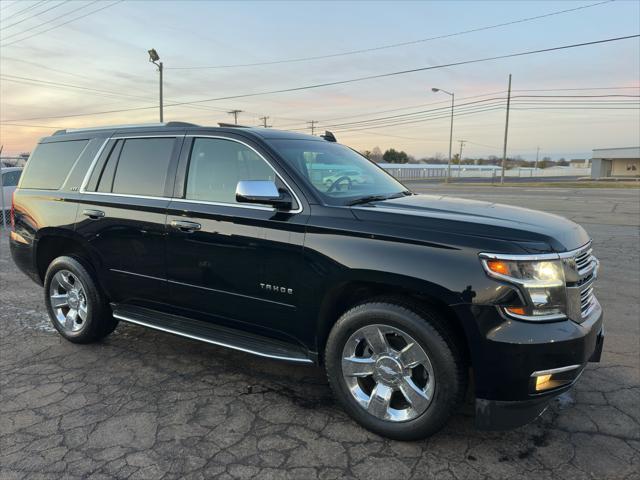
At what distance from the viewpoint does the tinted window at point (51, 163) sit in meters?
4.64

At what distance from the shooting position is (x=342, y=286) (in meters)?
3.04

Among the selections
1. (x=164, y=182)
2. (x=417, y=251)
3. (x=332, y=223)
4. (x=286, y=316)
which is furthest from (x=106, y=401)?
(x=417, y=251)

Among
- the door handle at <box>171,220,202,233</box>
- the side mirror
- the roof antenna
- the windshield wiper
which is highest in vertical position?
the roof antenna

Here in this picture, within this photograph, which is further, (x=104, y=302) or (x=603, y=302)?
(x=603, y=302)

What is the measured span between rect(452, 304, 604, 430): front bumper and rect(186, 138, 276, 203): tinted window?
5.95ft

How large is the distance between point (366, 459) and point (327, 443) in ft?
0.90

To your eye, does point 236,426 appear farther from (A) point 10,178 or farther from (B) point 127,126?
(A) point 10,178

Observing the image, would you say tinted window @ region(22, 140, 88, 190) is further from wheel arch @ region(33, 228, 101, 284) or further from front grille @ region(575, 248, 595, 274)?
front grille @ region(575, 248, 595, 274)

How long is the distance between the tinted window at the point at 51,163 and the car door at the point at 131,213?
1.30 feet

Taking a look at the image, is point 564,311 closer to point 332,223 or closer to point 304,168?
point 332,223

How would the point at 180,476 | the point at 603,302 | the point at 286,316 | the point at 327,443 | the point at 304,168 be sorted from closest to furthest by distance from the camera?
the point at 180,476 < the point at 327,443 < the point at 286,316 < the point at 304,168 < the point at 603,302

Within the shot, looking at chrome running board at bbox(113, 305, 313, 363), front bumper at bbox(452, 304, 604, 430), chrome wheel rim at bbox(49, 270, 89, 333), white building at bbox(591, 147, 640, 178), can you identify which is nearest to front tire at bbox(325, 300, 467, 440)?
front bumper at bbox(452, 304, 604, 430)

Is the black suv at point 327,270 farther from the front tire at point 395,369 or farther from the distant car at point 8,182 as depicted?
the distant car at point 8,182

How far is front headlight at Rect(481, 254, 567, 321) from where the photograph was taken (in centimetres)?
258
